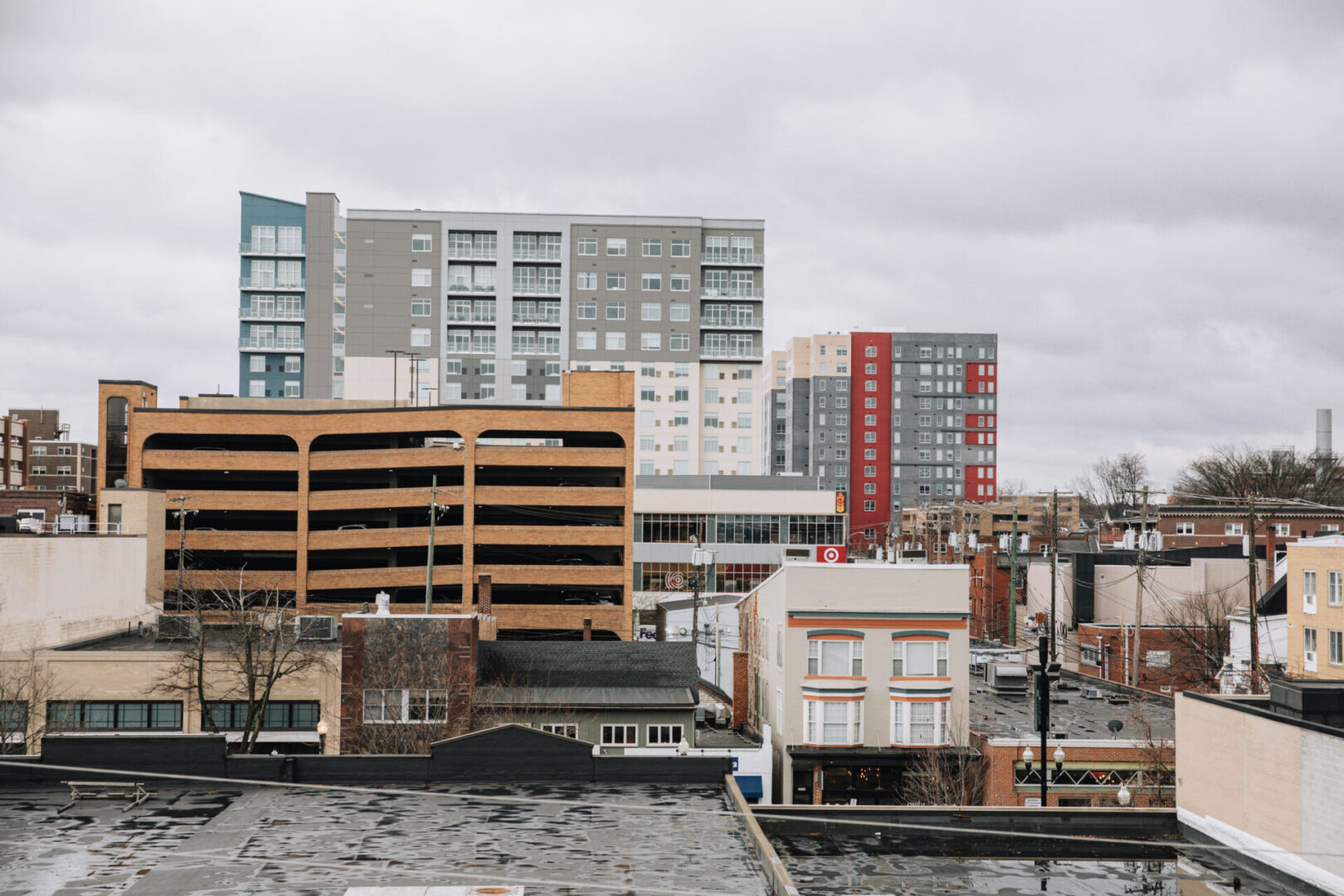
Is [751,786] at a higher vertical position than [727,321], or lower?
lower

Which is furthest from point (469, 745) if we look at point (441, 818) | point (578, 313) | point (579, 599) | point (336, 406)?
point (578, 313)

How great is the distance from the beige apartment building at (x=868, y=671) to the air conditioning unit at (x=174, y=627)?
28720 mm

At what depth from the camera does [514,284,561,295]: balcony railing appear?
5172 inches

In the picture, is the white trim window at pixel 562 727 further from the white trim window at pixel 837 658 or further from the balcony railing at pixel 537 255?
the balcony railing at pixel 537 255

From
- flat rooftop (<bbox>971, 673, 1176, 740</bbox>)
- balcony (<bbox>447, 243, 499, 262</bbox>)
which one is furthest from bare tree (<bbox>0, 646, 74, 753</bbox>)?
balcony (<bbox>447, 243, 499, 262</bbox>)

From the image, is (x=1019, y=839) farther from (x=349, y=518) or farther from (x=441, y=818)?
(x=349, y=518)

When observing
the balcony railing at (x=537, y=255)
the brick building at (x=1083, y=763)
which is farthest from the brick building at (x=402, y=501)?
the balcony railing at (x=537, y=255)

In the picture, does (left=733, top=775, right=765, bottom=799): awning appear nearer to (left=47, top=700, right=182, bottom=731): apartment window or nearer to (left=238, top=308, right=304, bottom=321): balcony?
(left=47, top=700, right=182, bottom=731): apartment window

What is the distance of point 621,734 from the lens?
156ft

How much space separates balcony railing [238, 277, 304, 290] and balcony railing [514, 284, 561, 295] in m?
29.9

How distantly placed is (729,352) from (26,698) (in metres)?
99.6

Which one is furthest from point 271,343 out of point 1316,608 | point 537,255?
point 1316,608

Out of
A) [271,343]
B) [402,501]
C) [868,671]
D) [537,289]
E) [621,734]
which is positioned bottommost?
[621,734]

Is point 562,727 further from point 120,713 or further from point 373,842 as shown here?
point 373,842
